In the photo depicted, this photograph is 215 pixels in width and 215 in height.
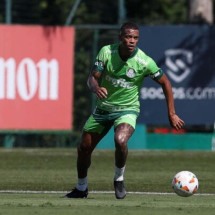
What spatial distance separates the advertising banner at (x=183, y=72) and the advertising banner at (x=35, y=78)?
1903 mm

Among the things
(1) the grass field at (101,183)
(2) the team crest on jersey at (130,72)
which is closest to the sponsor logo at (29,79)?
(1) the grass field at (101,183)

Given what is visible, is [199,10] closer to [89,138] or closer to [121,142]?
[89,138]

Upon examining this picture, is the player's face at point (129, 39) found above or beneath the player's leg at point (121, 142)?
above

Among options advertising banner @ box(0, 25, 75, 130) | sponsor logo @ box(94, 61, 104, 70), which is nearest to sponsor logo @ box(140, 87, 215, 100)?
advertising banner @ box(0, 25, 75, 130)

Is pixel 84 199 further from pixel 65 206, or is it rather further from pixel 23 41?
pixel 23 41

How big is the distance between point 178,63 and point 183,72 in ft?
0.85

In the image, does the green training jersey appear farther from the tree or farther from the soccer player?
the tree

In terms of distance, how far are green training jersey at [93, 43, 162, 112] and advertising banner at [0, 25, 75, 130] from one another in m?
13.0

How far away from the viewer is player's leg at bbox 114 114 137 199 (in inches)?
573

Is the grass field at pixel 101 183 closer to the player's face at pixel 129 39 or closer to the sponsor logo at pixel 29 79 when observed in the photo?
the sponsor logo at pixel 29 79

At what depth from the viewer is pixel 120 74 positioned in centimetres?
1482

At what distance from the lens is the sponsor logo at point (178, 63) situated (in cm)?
2820

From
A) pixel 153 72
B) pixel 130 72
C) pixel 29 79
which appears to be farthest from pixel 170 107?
pixel 29 79

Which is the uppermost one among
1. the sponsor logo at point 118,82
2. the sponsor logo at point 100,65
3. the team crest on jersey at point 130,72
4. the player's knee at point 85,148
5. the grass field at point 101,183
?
the sponsor logo at point 100,65
